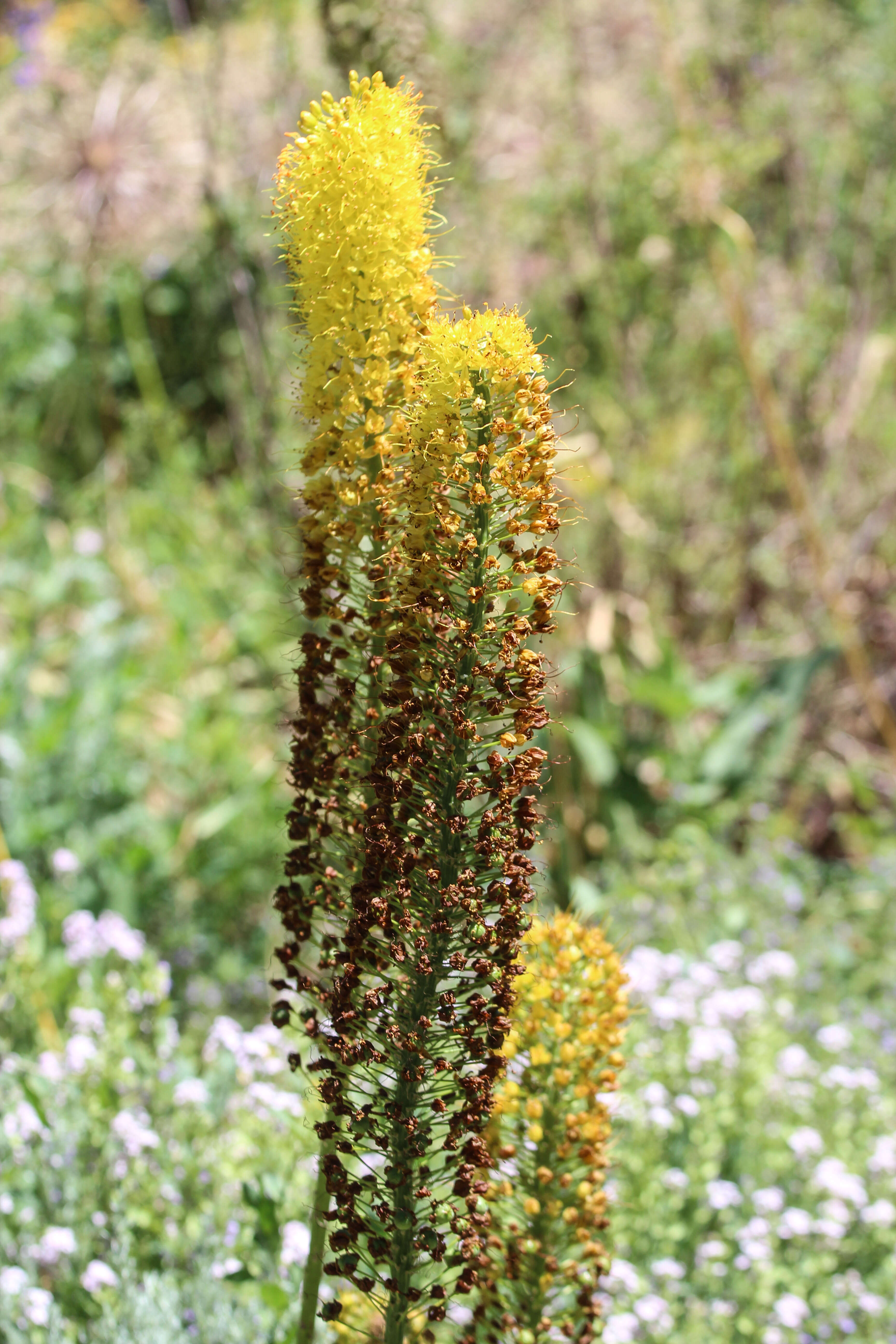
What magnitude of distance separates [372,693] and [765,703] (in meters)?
3.51

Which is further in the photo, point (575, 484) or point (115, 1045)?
point (575, 484)

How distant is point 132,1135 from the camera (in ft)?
8.10

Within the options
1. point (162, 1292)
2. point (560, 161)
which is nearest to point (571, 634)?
point (560, 161)

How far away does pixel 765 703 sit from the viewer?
4777mm

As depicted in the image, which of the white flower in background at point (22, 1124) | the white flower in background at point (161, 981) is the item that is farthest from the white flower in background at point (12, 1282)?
the white flower in background at point (161, 981)

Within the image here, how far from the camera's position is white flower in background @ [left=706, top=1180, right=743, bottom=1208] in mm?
2623

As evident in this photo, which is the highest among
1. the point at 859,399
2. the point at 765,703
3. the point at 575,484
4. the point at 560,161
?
the point at 560,161

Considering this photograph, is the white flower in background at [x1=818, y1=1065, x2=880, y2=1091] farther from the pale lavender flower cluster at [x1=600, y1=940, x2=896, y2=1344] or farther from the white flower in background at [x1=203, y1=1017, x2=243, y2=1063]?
the white flower in background at [x1=203, y1=1017, x2=243, y2=1063]

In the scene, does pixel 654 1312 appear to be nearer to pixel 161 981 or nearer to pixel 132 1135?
pixel 132 1135

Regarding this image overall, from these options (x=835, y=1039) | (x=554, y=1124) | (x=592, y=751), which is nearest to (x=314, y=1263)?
(x=554, y=1124)

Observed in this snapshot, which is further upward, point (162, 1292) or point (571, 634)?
point (571, 634)

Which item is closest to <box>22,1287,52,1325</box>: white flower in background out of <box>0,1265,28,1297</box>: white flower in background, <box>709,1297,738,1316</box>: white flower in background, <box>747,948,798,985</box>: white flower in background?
<box>0,1265,28,1297</box>: white flower in background

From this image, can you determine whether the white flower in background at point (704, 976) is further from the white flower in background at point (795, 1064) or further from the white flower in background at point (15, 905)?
the white flower in background at point (15, 905)

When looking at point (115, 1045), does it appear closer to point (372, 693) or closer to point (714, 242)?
point (372, 693)
